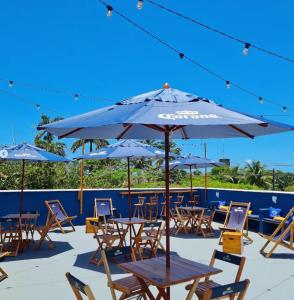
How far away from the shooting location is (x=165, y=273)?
123 inches

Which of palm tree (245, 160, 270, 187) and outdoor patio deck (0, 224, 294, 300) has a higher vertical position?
palm tree (245, 160, 270, 187)

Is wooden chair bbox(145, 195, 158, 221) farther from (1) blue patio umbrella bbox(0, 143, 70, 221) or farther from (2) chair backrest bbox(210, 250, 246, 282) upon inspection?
(2) chair backrest bbox(210, 250, 246, 282)

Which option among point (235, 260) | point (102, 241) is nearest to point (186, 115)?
point (235, 260)

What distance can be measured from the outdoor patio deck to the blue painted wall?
74.8 inches

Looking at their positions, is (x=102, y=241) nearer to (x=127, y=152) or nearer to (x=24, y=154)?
(x=127, y=152)

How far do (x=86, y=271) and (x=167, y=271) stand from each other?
266cm

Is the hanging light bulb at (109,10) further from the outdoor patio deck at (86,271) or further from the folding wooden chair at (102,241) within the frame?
the outdoor patio deck at (86,271)

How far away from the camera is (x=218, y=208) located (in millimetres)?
11250

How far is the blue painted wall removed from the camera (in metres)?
9.81

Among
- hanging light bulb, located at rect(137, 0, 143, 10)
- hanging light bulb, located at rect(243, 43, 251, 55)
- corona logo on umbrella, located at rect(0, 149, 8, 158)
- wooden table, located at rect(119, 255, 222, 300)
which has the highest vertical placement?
hanging light bulb, located at rect(137, 0, 143, 10)

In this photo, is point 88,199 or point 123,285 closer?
point 123,285

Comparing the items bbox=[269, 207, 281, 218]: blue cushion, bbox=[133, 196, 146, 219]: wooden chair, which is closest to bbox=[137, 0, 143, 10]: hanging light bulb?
bbox=[269, 207, 281, 218]: blue cushion

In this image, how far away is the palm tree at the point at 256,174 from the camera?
26.0 meters

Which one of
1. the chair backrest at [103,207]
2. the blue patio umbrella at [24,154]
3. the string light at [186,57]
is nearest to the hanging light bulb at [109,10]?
the string light at [186,57]
